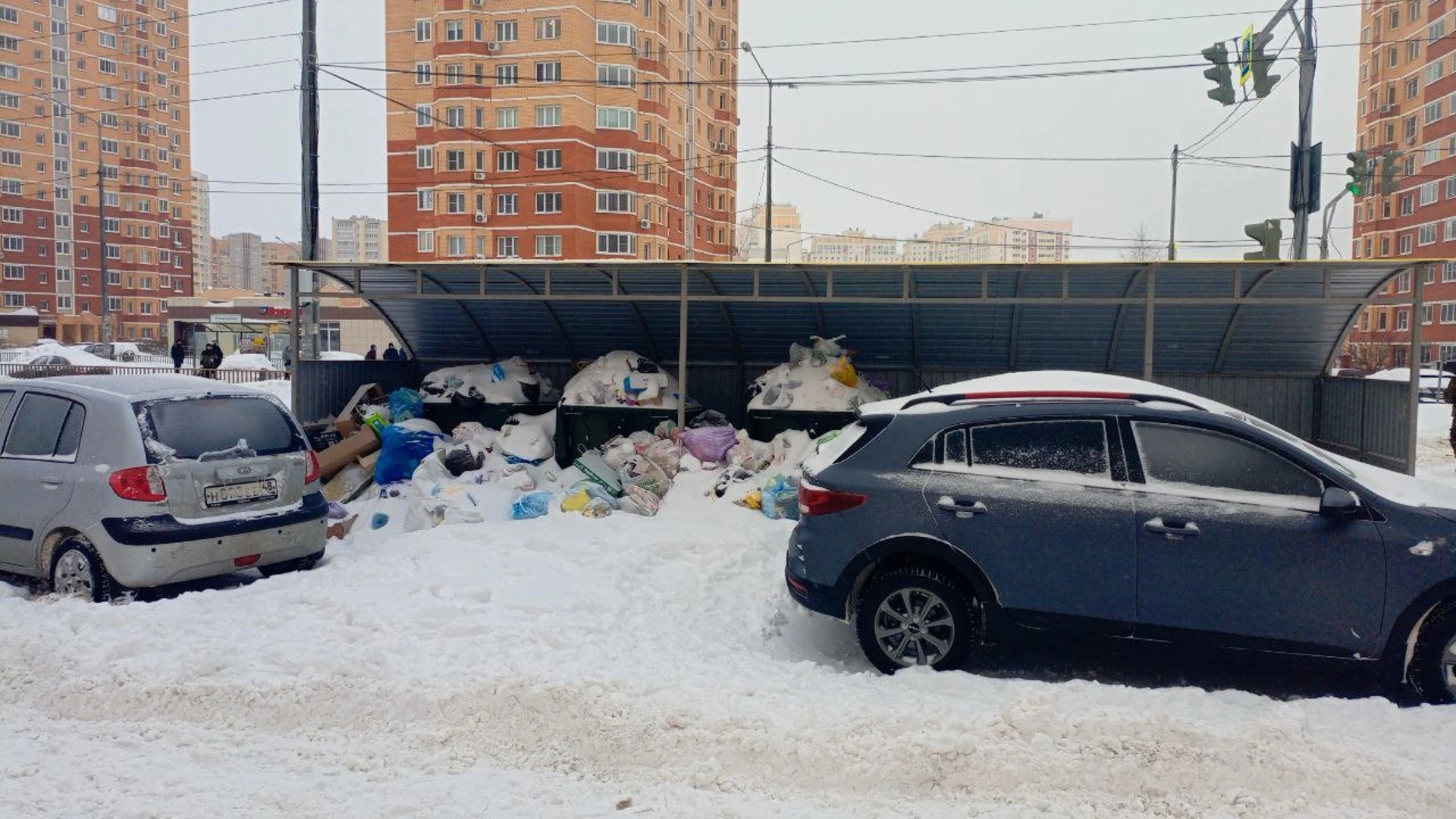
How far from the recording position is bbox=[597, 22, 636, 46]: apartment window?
54594 millimetres

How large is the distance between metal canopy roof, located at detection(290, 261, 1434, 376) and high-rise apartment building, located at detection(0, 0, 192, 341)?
81453 mm

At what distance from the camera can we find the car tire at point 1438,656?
4.56 metres

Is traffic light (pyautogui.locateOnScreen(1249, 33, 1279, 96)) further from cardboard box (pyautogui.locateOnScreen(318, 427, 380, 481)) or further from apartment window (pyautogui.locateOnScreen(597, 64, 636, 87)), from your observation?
apartment window (pyautogui.locateOnScreen(597, 64, 636, 87))

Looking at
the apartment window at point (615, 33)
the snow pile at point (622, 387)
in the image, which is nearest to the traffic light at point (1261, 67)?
the snow pile at point (622, 387)

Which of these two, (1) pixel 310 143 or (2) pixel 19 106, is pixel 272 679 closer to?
(1) pixel 310 143

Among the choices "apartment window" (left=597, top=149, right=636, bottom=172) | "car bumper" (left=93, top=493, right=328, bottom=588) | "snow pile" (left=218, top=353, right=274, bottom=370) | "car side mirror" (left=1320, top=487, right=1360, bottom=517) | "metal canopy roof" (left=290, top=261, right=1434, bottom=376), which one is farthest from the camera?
"apartment window" (left=597, top=149, right=636, bottom=172)

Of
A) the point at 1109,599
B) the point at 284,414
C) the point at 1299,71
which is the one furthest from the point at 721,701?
the point at 1299,71

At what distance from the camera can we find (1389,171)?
13.6 metres

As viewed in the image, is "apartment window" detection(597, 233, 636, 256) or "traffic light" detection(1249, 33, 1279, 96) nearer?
"traffic light" detection(1249, 33, 1279, 96)

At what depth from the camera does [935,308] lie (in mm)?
12078

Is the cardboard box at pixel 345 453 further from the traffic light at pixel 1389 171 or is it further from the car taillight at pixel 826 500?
the traffic light at pixel 1389 171

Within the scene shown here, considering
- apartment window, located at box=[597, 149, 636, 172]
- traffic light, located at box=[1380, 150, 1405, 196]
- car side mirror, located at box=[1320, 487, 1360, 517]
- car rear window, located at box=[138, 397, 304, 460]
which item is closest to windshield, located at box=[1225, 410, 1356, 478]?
car side mirror, located at box=[1320, 487, 1360, 517]

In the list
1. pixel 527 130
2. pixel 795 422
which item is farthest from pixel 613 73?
pixel 795 422

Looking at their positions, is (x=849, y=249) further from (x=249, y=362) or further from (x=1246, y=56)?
(x=1246, y=56)
